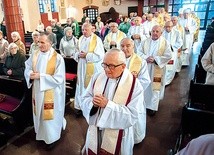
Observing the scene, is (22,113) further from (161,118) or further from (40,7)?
(40,7)

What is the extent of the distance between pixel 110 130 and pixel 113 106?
1.17 feet

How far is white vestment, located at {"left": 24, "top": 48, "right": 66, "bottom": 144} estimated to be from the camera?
3372 mm

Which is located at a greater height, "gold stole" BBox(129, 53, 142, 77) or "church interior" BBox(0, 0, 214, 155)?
"gold stole" BBox(129, 53, 142, 77)

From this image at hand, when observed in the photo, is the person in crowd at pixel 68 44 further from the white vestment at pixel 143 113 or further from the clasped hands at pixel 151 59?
the white vestment at pixel 143 113

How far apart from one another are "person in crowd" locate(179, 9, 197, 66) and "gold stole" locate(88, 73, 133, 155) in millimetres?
5636

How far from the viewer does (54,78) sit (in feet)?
11.1

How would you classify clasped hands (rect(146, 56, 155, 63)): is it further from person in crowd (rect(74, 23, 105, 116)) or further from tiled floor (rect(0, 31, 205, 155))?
tiled floor (rect(0, 31, 205, 155))

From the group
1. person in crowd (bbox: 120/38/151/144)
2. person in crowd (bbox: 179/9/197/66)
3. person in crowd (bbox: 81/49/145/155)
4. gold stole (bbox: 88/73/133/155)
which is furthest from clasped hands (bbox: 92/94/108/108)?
person in crowd (bbox: 179/9/197/66)

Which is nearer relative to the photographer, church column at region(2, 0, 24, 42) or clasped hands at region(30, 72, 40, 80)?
clasped hands at region(30, 72, 40, 80)

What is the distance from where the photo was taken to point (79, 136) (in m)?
3.85

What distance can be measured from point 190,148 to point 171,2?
58.8ft

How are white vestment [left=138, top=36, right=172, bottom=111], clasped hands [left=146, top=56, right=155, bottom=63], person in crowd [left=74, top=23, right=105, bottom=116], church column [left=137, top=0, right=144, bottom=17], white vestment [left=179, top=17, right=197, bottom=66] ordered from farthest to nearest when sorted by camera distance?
1. church column [left=137, top=0, right=144, bottom=17]
2. white vestment [left=179, top=17, right=197, bottom=66]
3. person in crowd [left=74, top=23, right=105, bottom=116]
4. white vestment [left=138, top=36, right=172, bottom=111]
5. clasped hands [left=146, top=56, right=155, bottom=63]

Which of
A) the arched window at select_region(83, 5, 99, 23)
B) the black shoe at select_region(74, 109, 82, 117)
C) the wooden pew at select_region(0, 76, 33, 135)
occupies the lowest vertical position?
the black shoe at select_region(74, 109, 82, 117)

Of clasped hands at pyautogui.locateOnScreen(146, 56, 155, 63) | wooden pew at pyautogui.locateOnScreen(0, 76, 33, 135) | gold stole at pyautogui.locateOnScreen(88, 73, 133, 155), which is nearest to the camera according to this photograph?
gold stole at pyautogui.locateOnScreen(88, 73, 133, 155)
